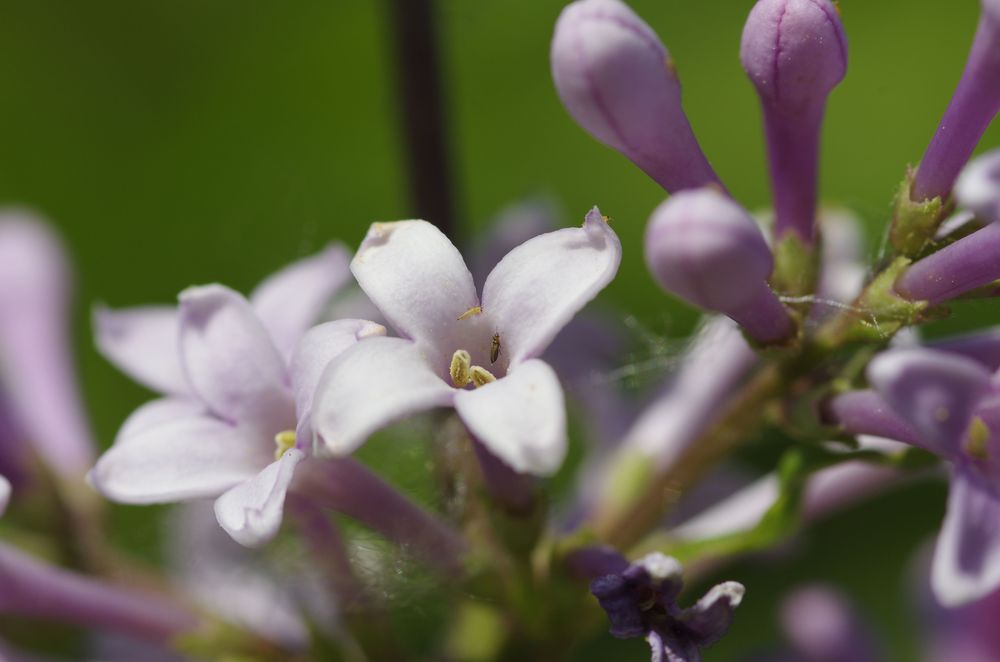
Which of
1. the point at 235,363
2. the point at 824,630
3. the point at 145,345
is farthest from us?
the point at 824,630

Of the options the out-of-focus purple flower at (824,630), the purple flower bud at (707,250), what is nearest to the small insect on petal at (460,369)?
the purple flower bud at (707,250)

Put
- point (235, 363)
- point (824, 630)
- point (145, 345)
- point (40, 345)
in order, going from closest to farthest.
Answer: point (235, 363), point (145, 345), point (824, 630), point (40, 345)

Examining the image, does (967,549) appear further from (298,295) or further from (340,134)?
(340,134)

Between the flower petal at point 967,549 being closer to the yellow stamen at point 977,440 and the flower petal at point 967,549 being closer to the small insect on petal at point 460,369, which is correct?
the yellow stamen at point 977,440

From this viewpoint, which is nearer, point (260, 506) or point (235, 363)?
point (260, 506)

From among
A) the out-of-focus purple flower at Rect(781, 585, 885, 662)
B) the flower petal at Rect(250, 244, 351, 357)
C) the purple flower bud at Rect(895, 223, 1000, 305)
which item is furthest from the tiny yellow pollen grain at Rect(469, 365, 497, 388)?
the out-of-focus purple flower at Rect(781, 585, 885, 662)

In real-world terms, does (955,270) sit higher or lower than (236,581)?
higher

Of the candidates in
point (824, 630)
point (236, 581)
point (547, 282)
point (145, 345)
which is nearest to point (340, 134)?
point (236, 581)
